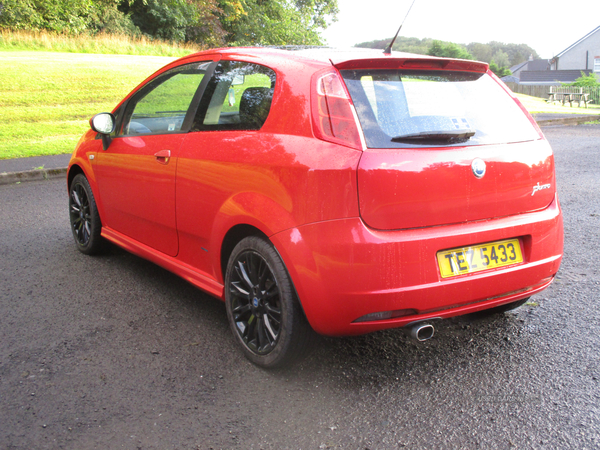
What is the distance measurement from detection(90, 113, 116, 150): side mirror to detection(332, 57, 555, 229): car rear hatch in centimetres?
230

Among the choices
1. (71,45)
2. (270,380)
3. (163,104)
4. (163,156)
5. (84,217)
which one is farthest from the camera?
(71,45)

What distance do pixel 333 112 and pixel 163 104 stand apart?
6.84 feet

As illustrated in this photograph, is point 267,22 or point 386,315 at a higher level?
point 267,22

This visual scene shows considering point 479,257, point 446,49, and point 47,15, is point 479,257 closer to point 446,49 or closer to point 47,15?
point 47,15

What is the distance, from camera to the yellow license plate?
261 centimetres

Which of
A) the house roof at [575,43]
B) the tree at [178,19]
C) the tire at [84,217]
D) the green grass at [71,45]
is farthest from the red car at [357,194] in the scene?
the house roof at [575,43]

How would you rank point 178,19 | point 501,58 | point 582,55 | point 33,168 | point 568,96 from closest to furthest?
point 33,168
point 568,96
point 178,19
point 582,55
point 501,58

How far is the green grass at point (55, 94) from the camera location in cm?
1280

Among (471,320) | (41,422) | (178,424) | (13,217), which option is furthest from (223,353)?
(13,217)

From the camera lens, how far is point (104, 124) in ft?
14.0

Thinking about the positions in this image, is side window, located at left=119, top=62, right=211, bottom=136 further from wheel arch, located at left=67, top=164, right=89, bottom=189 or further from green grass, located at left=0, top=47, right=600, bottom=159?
green grass, located at left=0, top=47, right=600, bottom=159

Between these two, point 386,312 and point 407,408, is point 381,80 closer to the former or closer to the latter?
point 386,312

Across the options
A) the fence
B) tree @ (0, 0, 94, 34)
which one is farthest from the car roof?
the fence

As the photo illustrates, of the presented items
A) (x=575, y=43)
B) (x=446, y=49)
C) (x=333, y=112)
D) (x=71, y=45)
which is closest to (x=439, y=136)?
(x=333, y=112)
